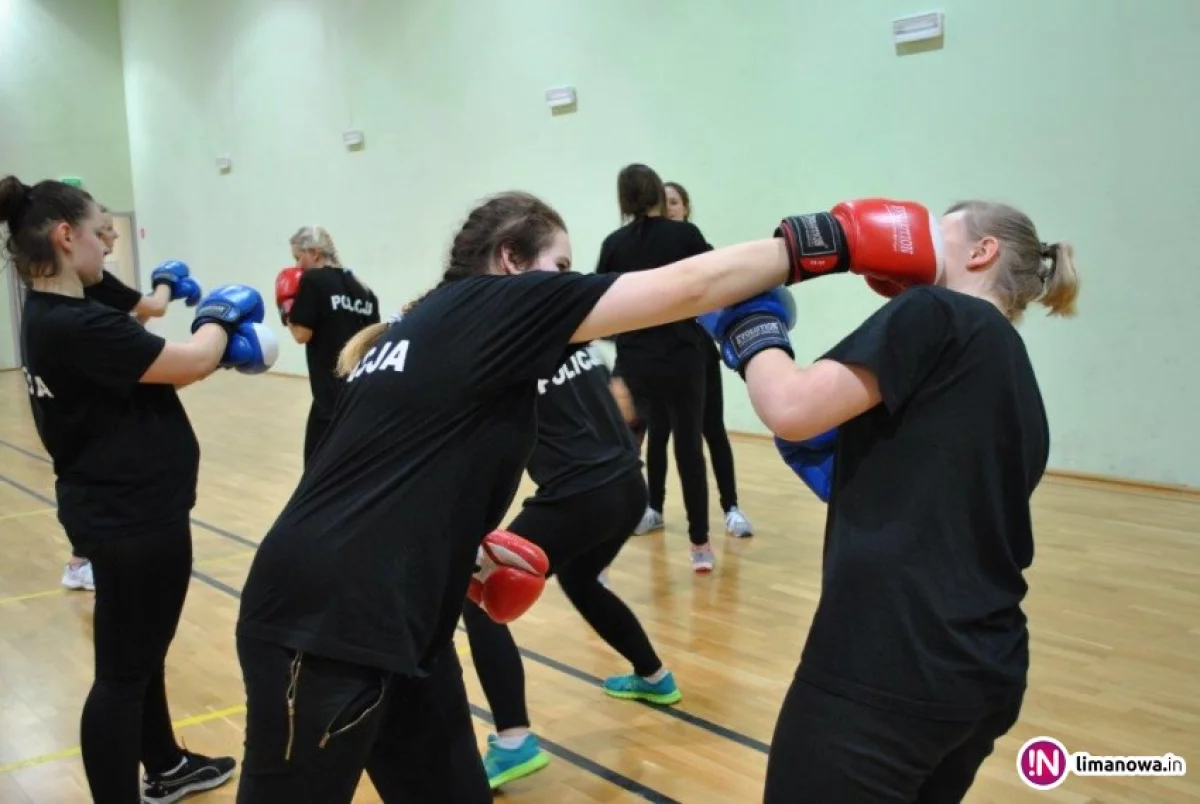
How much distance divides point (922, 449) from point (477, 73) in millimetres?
8942

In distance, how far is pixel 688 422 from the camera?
4457mm

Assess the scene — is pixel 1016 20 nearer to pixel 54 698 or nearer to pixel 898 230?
pixel 898 230

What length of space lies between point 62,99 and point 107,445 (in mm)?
14130

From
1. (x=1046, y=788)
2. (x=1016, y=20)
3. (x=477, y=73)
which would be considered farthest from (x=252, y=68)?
(x=1046, y=788)

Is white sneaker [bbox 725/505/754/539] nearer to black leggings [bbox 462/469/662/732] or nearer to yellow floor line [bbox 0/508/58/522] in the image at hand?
black leggings [bbox 462/469/662/732]

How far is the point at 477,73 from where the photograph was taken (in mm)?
9594

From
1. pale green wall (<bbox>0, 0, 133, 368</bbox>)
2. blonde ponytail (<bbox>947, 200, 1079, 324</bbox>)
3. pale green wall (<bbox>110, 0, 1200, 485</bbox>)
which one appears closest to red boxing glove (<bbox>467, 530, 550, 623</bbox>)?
blonde ponytail (<bbox>947, 200, 1079, 324</bbox>)

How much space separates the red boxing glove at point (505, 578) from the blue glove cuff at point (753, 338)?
2.18 ft

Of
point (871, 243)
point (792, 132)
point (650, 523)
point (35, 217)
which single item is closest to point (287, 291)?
point (650, 523)

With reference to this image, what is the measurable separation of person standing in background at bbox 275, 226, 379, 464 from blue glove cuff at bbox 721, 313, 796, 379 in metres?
3.29

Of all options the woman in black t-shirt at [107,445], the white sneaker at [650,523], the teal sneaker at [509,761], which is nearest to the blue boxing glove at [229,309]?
the woman in black t-shirt at [107,445]

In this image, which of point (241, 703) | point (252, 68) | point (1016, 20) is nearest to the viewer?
point (241, 703)

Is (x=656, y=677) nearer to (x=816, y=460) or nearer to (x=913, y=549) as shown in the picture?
(x=816, y=460)

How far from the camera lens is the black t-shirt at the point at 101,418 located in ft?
7.21
